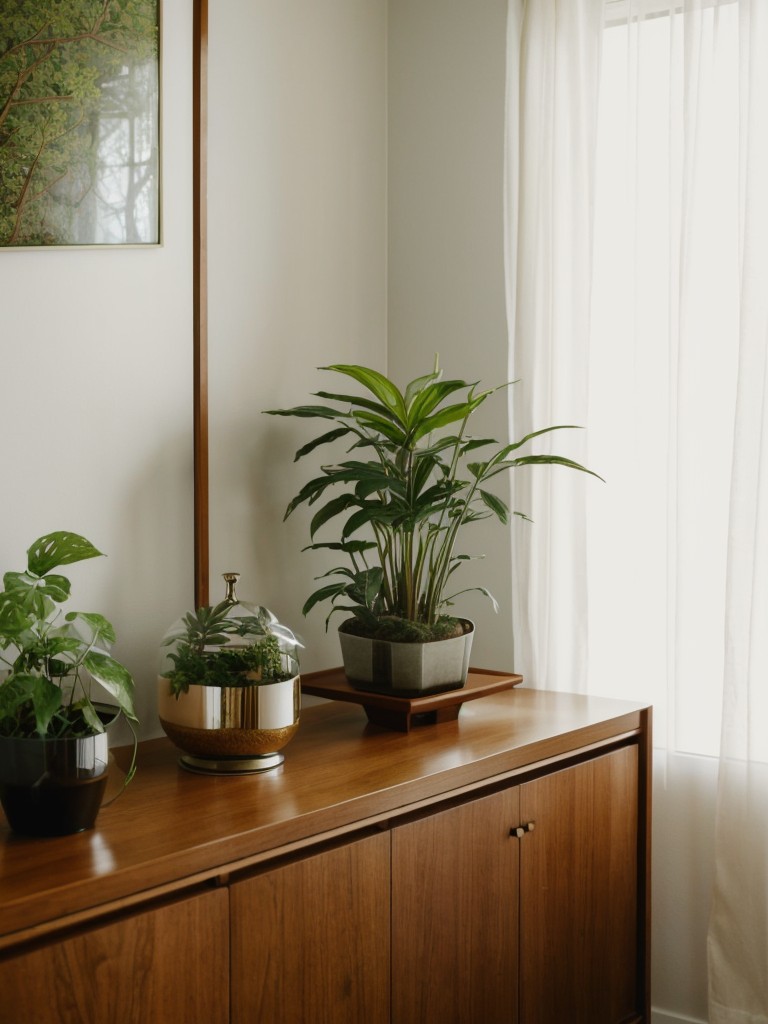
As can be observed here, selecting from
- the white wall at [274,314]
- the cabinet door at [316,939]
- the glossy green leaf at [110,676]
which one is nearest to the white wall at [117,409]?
the white wall at [274,314]

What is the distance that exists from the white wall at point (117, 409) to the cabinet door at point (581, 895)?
2.33 feet

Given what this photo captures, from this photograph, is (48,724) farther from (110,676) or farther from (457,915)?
(457,915)

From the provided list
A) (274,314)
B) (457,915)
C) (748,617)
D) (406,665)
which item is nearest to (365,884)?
(457,915)

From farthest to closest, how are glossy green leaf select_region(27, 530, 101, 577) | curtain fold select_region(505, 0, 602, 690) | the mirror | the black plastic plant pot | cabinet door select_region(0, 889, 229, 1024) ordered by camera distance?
1. curtain fold select_region(505, 0, 602, 690)
2. the mirror
3. glossy green leaf select_region(27, 530, 101, 577)
4. the black plastic plant pot
5. cabinet door select_region(0, 889, 229, 1024)

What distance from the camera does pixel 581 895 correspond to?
6.41 ft

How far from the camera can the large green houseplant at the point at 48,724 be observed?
1.28 meters

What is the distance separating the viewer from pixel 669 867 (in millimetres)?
2279

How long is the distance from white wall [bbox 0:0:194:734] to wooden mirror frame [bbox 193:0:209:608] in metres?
0.02

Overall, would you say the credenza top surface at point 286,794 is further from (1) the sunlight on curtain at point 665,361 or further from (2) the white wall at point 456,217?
(2) the white wall at point 456,217

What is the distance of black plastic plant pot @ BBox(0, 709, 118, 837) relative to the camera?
Result: 1.28 metres

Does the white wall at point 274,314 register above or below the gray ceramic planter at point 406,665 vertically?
above

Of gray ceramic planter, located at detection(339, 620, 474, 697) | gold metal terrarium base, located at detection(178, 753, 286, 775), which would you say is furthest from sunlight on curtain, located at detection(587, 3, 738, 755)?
gold metal terrarium base, located at detection(178, 753, 286, 775)

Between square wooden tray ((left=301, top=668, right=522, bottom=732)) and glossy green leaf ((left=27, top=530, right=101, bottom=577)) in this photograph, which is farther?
square wooden tray ((left=301, top=668, right=522, bottom=732))

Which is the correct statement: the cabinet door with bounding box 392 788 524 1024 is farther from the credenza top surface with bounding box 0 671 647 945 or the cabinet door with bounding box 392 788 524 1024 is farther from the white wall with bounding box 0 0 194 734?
the white wall with bounding box 0 0 194 734
